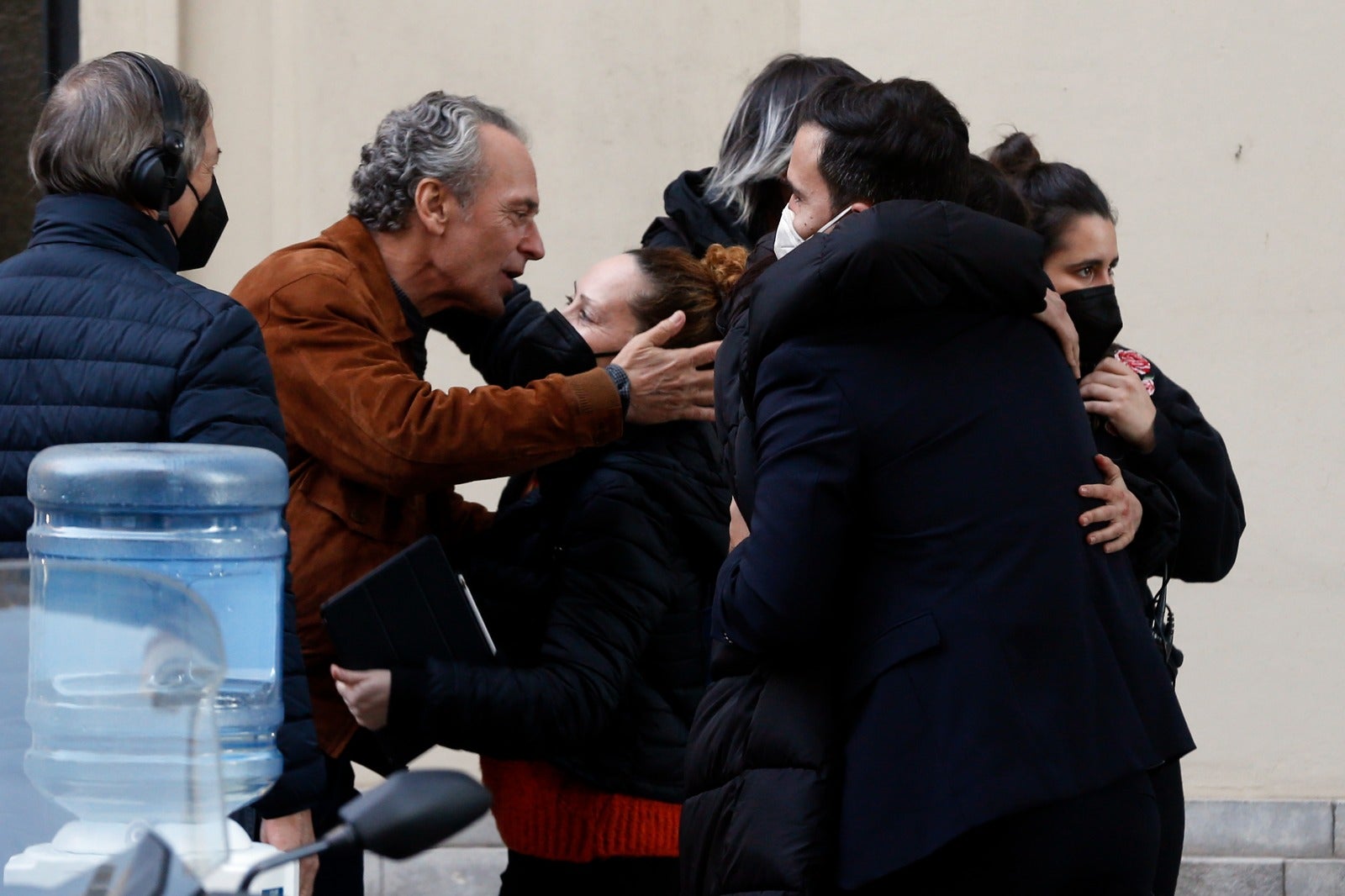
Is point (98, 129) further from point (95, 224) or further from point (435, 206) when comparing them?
point (435, 206)

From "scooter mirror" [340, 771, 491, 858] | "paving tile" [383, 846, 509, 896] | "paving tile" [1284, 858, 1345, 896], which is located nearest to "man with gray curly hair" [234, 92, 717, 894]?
"scooter mirror" [340, 771, 491, 858]

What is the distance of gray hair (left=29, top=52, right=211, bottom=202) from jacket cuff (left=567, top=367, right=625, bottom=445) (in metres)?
0.88

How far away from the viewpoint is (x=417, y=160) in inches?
133

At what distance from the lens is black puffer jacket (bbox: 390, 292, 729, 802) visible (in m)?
3.17

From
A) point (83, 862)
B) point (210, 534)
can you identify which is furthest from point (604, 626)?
point (83, 862)

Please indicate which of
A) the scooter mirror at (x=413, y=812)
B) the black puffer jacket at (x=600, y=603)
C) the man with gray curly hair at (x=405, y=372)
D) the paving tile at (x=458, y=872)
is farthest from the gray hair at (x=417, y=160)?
the paving tile at (x=458, y=872)

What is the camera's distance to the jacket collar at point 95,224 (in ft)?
8.96

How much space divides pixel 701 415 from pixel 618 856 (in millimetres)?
852

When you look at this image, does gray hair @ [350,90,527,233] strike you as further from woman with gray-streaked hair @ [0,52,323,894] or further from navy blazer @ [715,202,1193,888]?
navy blazer @ [715,202,1193,888]

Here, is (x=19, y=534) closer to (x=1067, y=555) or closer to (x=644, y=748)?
(x=644, y=748)

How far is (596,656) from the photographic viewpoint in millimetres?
3219

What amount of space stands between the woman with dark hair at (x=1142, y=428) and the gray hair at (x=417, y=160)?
1.01 meters

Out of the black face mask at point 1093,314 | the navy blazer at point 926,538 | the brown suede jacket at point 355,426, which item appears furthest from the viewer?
the brown suede jacket at point 355,426

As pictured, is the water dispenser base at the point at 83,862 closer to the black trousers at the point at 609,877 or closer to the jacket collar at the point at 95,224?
the jacket collar at the point at 95,224
